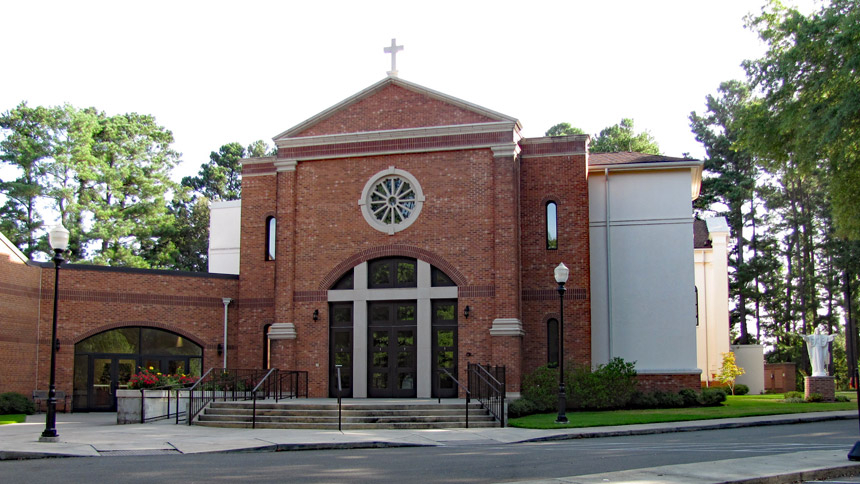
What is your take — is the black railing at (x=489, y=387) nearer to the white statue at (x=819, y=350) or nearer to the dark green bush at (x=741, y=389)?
the white statue at (x=819, y=350)

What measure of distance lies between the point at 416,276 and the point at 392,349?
91.9 inches

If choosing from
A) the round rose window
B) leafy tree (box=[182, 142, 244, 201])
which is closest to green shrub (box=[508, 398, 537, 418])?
the round rose window

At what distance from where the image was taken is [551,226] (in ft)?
89.4

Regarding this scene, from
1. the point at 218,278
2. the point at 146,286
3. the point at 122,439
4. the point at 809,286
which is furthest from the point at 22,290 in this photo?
the point at 809,286

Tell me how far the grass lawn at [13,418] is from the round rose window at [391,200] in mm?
11094

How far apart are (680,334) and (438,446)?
13.2 m

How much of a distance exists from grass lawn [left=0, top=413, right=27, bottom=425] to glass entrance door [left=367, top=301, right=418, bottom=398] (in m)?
9.54

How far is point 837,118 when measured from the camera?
21.4m

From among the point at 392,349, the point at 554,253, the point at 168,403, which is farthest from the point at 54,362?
the point at 554,253

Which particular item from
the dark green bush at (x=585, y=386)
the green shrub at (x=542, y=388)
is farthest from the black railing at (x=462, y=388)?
the dark green bush at (x=585, y=386)

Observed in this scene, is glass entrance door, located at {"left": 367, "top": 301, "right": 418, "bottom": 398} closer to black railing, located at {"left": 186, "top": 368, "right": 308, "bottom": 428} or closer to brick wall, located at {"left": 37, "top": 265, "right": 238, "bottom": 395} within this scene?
black railing, located at {"left": 186, "top": 368, "right": 308, "bottom": 428}

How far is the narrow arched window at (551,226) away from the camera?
88.8ft

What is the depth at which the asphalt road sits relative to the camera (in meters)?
11.4

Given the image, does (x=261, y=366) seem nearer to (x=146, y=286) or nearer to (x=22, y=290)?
(x=146, y=286)
